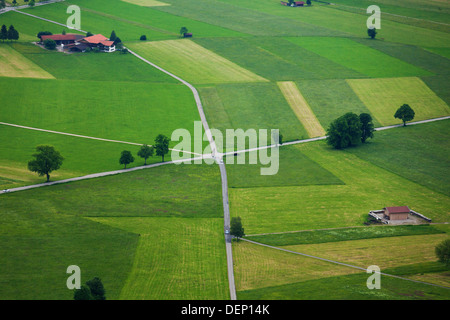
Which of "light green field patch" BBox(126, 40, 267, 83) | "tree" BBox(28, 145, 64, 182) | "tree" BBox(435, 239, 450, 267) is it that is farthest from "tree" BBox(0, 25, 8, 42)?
"tree" BBox(435, 239, 450, 267)

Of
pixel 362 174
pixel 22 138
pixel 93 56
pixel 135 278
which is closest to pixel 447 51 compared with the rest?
pixel 362 174

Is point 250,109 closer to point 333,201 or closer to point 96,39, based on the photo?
point 333,201

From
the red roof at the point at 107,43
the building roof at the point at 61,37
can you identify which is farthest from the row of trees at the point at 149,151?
the building roof at the point at 61,37

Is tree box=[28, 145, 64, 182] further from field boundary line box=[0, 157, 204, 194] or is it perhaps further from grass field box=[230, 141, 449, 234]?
grass field box=[230, 141, 449, 234]

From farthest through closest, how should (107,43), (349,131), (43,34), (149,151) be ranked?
(43,34) → (107,43) → (349,131) → (149,151)

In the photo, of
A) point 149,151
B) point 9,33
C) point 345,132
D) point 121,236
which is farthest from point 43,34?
point 121,236

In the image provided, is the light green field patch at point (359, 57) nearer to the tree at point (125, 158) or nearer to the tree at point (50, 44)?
the tree at point (50, 44)
